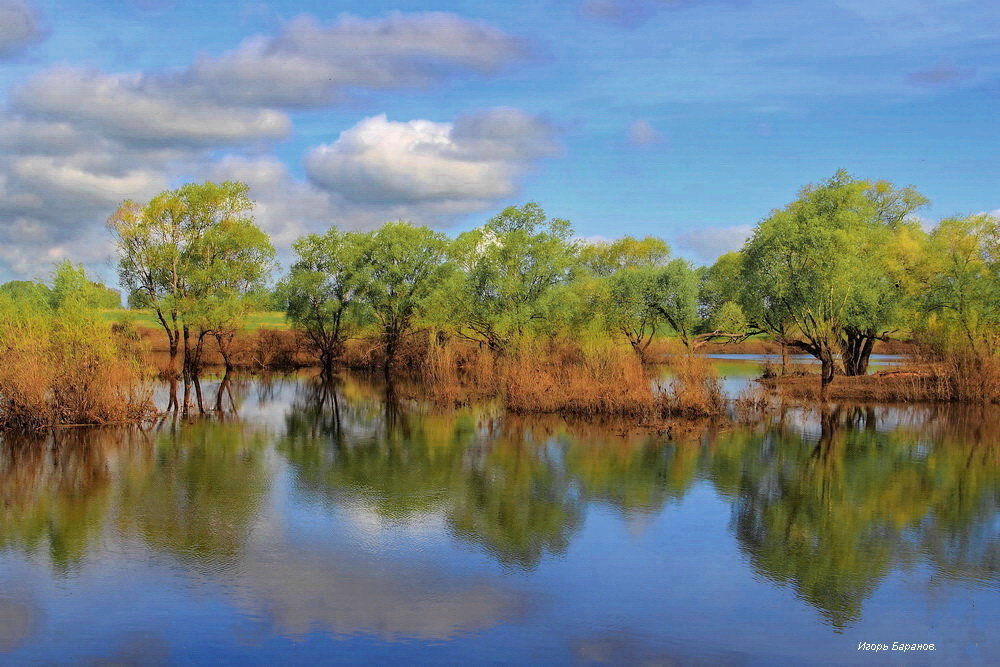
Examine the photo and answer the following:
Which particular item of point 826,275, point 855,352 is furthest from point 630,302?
point 855,352

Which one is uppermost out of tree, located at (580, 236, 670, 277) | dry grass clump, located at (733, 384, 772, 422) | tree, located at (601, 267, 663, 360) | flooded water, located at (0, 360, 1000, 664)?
tree, located at (580, 236, 670, 277)

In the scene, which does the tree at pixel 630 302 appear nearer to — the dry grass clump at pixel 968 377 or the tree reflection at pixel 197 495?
the dry grass clump at pixel 968 377

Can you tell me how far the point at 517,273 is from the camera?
36.1 meters

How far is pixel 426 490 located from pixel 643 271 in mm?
29291

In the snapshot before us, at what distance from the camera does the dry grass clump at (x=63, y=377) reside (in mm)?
20297

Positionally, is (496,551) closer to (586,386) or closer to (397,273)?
(586,386)

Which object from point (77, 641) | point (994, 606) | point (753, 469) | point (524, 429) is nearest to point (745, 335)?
point (524, 429)

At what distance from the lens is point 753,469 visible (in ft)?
53.6

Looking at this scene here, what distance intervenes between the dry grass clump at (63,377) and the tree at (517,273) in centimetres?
1712

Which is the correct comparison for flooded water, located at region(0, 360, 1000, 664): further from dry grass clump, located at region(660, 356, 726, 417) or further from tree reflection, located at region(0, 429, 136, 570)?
dry grass clump, located at region(660, 356, 726, 417)

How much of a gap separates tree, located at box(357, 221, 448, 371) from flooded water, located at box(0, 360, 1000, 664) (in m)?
31.1

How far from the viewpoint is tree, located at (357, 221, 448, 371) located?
5016cm

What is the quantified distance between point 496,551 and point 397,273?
40.8 metres

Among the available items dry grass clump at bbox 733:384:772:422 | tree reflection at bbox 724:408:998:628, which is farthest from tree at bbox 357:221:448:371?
tree reflection at bbox 724:408:998:628
